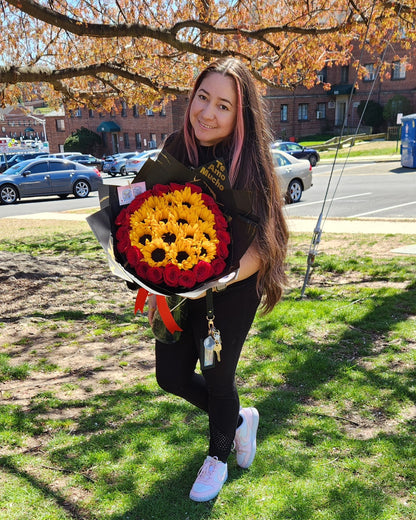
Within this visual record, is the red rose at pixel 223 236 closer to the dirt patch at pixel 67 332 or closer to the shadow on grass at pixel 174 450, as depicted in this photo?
the shadow on grass at pixel 174 450

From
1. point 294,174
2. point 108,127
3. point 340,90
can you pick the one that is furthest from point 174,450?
point 340,90

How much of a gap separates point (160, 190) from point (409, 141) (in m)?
21.6

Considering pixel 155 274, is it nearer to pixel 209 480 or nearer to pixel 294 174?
pixel 209 480

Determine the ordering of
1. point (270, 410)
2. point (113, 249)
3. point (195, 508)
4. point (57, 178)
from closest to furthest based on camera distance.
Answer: point (113, 249) < point (195, 508) < point (270, 410) < point (57, 178)

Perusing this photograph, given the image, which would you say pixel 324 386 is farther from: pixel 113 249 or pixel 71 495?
pixel 113 249

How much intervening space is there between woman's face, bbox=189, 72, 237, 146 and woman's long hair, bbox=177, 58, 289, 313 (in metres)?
0.03

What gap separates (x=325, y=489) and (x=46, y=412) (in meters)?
1.79

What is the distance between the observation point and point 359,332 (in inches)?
180

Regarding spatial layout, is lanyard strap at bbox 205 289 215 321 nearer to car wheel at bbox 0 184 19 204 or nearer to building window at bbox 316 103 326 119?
car wheel at bbox 0 184 19 204

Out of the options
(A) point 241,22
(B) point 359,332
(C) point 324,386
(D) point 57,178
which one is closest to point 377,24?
(A) point 241,22

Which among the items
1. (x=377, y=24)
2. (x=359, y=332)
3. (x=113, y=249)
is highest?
(x=377, y=24)

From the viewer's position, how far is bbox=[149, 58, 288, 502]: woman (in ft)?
7.41

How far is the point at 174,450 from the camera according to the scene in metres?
2.84

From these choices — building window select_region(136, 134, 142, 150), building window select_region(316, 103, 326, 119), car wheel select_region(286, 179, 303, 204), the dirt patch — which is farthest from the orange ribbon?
building window select_region(316, 103, 326, 119)
